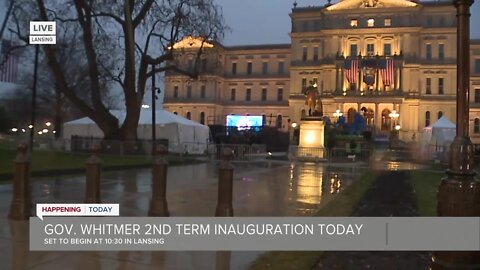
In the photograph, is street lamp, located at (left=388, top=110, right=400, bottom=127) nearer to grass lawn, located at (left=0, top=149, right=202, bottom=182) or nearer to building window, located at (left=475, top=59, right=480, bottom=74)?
building window, located at (left=475, top=59, right=480, bottom=74)

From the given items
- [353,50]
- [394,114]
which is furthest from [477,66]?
[394,114]

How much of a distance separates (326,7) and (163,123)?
62.4 meters

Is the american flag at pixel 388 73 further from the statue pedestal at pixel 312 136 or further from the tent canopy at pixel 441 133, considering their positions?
the statue pedestal at pixel 312 136

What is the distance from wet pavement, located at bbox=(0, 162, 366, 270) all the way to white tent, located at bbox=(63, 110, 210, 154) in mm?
20176

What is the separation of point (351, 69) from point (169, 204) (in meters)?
76.4

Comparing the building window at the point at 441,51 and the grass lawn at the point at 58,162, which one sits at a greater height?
the building window at the point at 441,51

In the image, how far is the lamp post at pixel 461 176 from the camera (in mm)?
4953

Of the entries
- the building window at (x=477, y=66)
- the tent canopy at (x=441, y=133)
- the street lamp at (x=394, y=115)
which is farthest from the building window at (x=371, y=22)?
the tent canopy at (x=441, y=133)

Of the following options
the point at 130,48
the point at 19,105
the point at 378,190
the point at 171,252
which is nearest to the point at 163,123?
the point at 130,48

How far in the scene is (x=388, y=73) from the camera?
273 ft

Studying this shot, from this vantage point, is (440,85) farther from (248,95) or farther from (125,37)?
(125,37)

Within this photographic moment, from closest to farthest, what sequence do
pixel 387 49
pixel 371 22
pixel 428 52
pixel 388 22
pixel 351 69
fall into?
pixel 351 69 < pixel 388 22 < pixel 387 49 < pixel 371 22 < pixel 428 52

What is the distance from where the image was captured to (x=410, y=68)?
90000 mm

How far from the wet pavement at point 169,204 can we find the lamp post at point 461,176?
2427 millimetres
